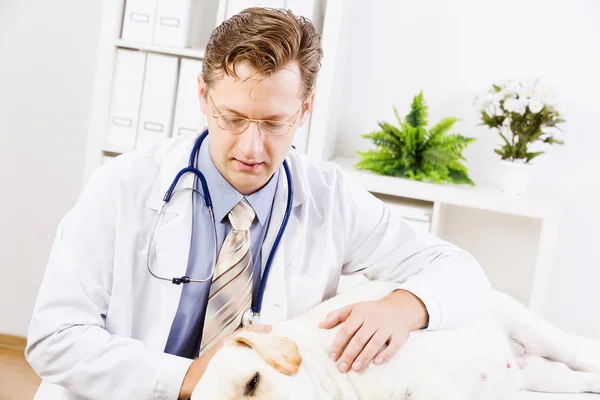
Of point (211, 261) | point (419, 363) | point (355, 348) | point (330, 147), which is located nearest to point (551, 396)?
point (419, 363)

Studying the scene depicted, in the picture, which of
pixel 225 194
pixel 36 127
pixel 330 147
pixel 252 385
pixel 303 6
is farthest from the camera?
pixel 36 127

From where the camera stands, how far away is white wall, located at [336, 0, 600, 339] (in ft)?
8.88

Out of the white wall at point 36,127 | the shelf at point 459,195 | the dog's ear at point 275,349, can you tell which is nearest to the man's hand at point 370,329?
the dog's ear at point 275,349

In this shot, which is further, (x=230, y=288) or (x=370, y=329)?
(x=230, y=288)

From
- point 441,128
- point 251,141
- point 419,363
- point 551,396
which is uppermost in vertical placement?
point 441,128

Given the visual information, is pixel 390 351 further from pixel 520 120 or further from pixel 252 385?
pixel 520 120

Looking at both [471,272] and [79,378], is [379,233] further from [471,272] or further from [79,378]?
[79,378]

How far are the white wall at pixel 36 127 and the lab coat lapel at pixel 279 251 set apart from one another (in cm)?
171

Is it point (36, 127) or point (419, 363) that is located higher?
point (36, 127)

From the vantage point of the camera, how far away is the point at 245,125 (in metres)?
1.36

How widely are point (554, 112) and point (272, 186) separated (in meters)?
1.34

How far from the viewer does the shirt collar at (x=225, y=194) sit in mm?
1463

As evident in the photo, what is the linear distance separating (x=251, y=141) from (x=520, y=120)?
4.61ft

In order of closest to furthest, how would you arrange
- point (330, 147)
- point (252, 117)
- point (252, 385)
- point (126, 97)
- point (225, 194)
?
point (252, 385) < point (252, 117) < point (225, 194) < point (126, 97) < point (330, 147)
